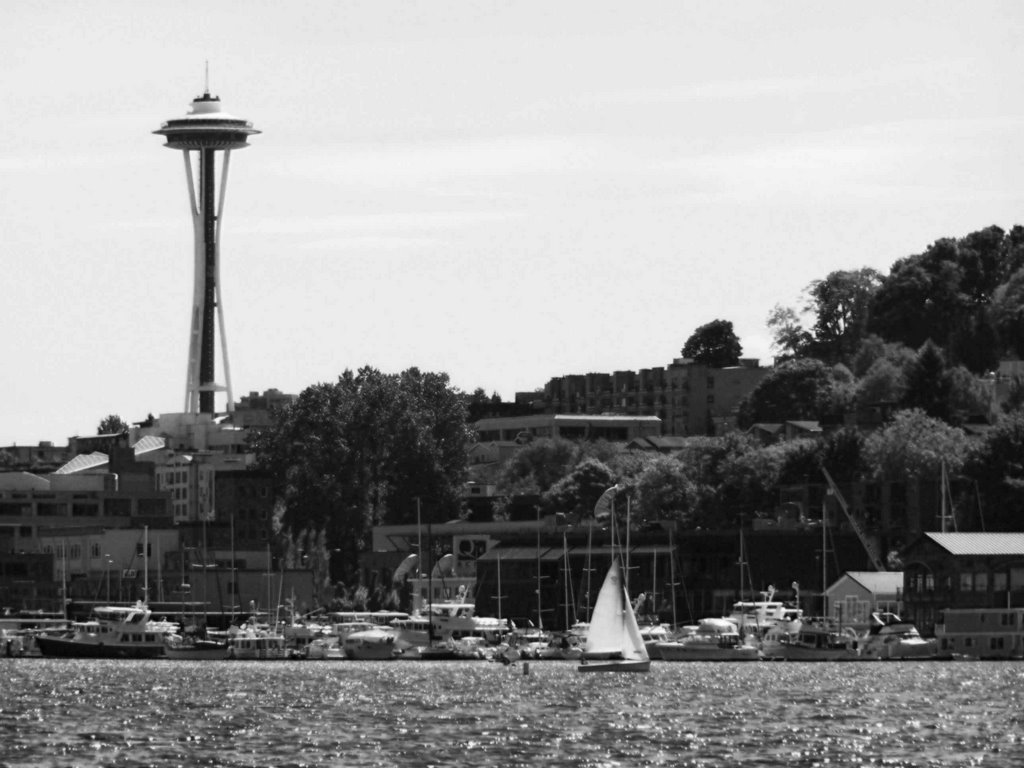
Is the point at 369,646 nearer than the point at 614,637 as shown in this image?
No

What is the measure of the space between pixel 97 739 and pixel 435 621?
277 feet

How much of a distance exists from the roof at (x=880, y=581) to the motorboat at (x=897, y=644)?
53.9ft

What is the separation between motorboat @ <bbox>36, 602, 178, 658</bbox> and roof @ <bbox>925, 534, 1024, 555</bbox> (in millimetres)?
45812

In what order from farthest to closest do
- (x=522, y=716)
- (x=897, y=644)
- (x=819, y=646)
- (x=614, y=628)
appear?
(x=819, y=646)
(x=897, y=644)
(x=614, y=628)
(x=522, y=716)

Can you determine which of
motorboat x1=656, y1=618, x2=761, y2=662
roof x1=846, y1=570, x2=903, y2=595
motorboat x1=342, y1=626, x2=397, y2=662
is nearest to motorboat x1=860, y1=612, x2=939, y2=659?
motorboat x1=656, y1=618, x2=761, y2=662

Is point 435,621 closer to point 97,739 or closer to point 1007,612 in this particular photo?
point 1007,612

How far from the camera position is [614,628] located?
148750 millimetres

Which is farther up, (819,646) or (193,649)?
(193,649)

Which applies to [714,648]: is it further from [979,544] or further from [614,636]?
[614,636]

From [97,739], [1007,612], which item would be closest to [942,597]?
[1007,612]

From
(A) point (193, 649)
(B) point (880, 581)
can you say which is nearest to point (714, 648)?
(B) point (880, 581)

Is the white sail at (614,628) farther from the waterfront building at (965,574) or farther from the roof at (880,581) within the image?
the roof at (880,581)

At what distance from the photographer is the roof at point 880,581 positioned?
18138 cm

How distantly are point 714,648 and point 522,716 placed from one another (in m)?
55.8
